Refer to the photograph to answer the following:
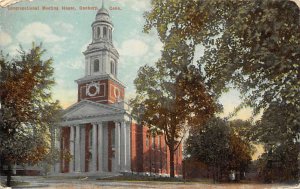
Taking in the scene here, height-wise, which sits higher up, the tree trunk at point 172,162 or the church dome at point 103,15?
the church dome at point 103,15

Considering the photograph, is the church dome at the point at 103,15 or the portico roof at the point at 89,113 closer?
the church dome at the point at 103,15

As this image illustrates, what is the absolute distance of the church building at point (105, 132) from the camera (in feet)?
19.5

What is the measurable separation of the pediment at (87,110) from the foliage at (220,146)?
1.07m

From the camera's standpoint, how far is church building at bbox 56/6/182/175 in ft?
19.5

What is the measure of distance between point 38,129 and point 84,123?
0.64 metres

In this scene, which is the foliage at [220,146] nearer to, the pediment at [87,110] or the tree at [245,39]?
the tree at [245,39]

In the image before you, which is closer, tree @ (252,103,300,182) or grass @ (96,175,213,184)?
grass @ (96,175,213,184)

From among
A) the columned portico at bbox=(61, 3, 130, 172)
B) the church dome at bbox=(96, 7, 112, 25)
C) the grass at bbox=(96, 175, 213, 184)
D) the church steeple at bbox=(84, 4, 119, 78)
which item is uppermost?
the church dome at bbox=(96, 7, 112, 25)

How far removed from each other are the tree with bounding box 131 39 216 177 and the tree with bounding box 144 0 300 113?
0.55 feet

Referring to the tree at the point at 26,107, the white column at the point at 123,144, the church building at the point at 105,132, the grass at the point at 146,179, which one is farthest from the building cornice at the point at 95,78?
the grass at the point at 146,179

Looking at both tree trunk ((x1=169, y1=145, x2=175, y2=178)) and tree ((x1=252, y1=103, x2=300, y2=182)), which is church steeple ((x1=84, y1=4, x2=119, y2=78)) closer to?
tree trunk ((x1=169, y1=145, x2=175, y2=178))

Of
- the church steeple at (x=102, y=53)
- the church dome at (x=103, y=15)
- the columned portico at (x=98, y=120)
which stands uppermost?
the church dome at (x=103, y=15)

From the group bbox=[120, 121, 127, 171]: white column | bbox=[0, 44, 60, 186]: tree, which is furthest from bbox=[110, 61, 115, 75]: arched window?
bbox=[0, 44, 60, 186]: tree

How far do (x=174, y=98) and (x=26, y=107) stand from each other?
1.94 meters
